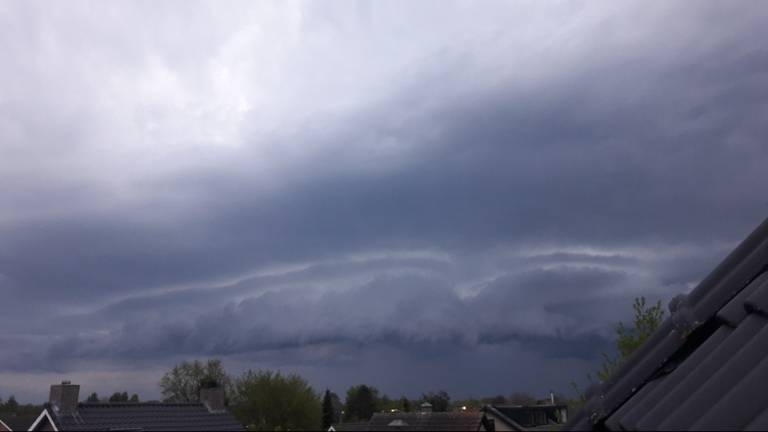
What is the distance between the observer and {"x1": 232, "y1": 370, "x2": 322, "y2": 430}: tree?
1060 cm

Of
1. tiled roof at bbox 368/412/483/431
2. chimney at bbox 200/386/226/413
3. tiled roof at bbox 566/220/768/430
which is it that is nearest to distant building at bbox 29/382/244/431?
chimney at bbox 200/386/226/413

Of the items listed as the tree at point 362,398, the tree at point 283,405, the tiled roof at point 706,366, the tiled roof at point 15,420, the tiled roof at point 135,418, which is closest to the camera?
the tiled roof at point 706,366

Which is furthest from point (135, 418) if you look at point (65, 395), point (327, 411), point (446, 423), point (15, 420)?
point (15, 420)

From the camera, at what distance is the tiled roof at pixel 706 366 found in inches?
90.0

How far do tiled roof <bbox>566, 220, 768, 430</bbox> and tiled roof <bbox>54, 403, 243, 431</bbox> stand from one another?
17.2 m

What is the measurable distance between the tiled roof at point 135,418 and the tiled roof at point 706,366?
17.2m

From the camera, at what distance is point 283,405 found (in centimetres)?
1141

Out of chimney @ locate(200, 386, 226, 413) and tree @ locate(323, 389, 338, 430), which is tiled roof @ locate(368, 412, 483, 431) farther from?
chimney @ locate(200, 386, 226, 413)

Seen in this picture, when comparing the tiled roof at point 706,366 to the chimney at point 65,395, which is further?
the chimney at point 65,395

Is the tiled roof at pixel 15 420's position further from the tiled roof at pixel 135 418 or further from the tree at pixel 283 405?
the tree at pixel 283 405

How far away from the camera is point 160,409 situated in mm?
22562

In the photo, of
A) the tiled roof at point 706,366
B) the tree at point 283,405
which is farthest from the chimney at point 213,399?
the tiled roof at point 706,366

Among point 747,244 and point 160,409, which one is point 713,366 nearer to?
point 747,244

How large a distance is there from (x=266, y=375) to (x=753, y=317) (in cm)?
1204
